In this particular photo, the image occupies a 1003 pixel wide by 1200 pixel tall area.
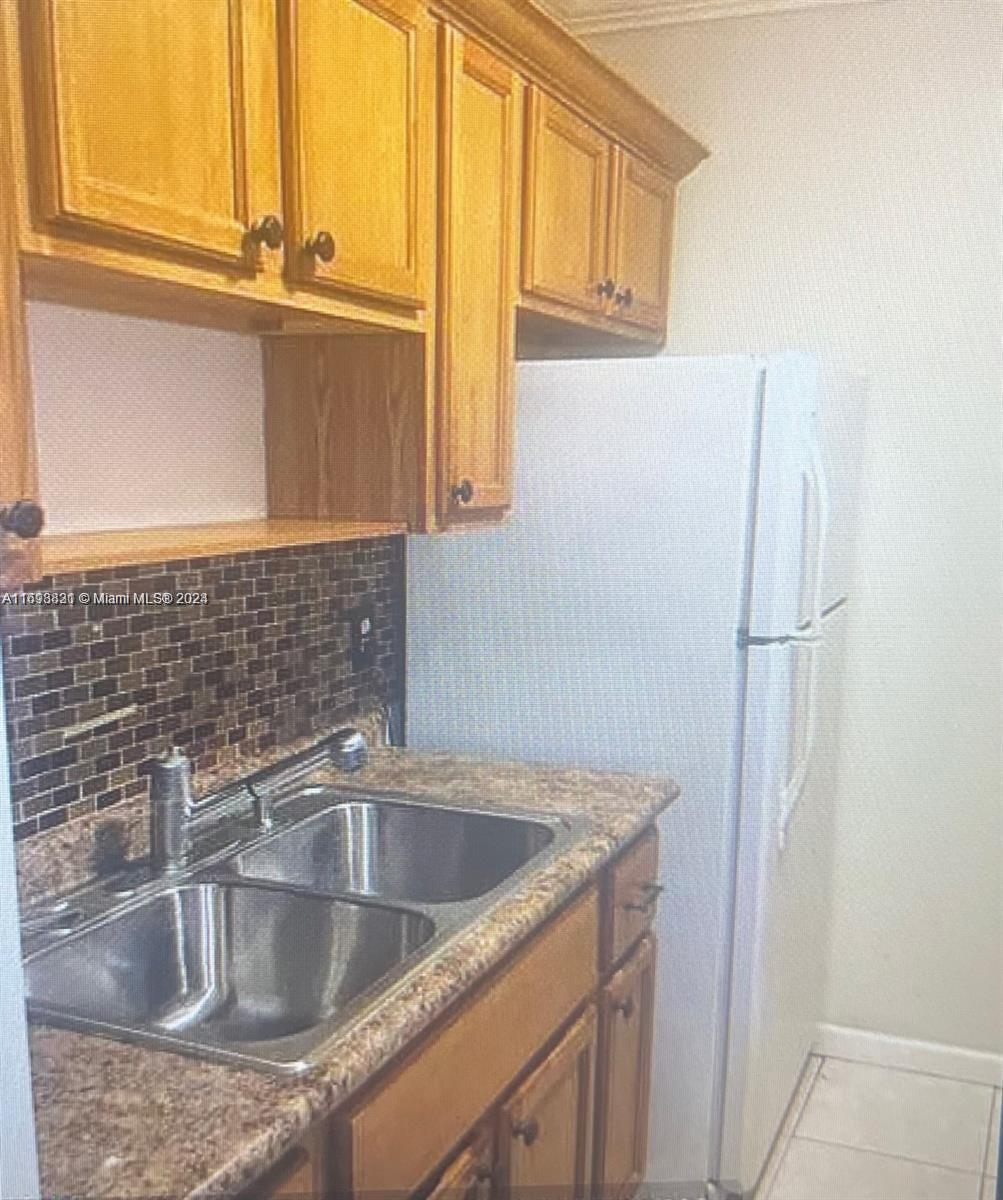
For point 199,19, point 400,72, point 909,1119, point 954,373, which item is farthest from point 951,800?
point 199,19

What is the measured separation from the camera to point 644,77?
261 centimetres

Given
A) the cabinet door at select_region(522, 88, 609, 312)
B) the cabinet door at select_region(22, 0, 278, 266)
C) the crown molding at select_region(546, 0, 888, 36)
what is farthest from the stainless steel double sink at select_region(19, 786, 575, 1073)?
the crown molding at select_region(546, 0, 888, 36)

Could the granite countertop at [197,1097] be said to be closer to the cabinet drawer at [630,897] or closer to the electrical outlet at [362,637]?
the cabinet drawer at [630,897]

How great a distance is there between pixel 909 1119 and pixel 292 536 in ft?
6.42

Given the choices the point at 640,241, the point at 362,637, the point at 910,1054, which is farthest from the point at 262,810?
the point at 910,1054

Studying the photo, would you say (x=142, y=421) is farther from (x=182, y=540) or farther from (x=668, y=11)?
(x=668, y=11)

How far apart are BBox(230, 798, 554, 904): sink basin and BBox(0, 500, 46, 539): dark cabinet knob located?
88cm

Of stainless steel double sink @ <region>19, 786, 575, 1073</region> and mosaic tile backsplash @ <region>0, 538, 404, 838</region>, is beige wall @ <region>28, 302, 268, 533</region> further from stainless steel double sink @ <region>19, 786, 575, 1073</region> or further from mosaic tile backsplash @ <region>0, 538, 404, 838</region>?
stainless steel double sink @ <region>19, 786, 575, 1073</region>

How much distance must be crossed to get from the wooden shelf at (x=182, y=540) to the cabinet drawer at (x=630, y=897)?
662 millimetres

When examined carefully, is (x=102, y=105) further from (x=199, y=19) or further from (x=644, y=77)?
(x=644, y=77)

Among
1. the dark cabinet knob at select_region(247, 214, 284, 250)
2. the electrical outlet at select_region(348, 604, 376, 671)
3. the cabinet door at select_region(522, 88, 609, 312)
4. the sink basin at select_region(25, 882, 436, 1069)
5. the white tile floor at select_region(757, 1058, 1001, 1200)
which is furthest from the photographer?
the white tile floor at select_region(757, 1058, 1001, 1200)

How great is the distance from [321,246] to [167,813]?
782 millimetres

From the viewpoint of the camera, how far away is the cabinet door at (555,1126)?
1.53 meters

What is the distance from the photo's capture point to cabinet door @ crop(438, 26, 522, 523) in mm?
1723
